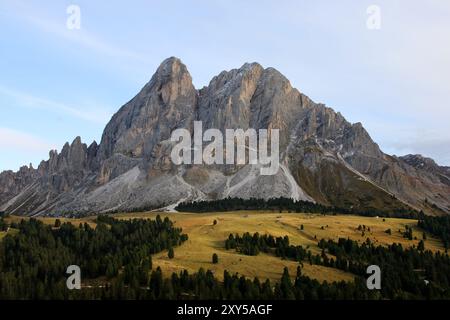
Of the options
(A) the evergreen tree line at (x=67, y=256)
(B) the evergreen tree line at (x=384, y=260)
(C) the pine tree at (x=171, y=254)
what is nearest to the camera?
(A) the evergreen tree line at (x=67, y=256)

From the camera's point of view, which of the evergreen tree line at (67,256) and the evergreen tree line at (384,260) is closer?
the evergreen tree line at (67,256)

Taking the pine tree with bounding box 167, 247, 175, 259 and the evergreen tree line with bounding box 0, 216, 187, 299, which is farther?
the pine tree with bounding box 167, 247, 175, 259

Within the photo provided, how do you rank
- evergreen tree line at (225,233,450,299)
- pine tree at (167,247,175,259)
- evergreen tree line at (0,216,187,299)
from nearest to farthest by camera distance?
evergreen tree line at (0,216,187,299)
evergreen tree line at (225,233,450,299)
pine tree at (167,247,175,259)

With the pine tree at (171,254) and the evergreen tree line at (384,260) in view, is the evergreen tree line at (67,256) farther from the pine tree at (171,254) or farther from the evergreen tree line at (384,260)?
the evergreen tree line at (384,260)

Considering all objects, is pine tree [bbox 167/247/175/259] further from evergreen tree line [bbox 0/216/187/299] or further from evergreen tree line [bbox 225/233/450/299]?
evergreen tree line [bbox 225/233/450/299]

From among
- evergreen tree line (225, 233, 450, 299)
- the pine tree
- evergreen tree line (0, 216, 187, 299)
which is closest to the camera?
evergreen tree line (0, 216, 187, 299)

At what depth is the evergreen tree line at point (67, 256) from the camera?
440ft

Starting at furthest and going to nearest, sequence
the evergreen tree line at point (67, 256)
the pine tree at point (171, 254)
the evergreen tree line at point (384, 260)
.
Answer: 1. the pine tree at point (171, 254)
2. the evergreen tree line at point (384, 260)
3. the evergreen tree line at point (67, 256)

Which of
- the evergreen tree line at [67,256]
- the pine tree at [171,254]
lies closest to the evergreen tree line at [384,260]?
the pine tree at [171,254]

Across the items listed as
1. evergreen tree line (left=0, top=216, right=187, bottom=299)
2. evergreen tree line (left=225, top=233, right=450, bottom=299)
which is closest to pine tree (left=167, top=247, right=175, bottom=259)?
evergreen tree line (left=0, top=216, right=187, bottom=299)

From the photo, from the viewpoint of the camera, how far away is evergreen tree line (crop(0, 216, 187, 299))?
5276 inches

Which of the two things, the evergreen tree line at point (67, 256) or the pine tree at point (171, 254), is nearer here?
the evergreen tree line at point (67, 256)

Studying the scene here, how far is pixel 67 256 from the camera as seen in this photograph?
16250 cm
